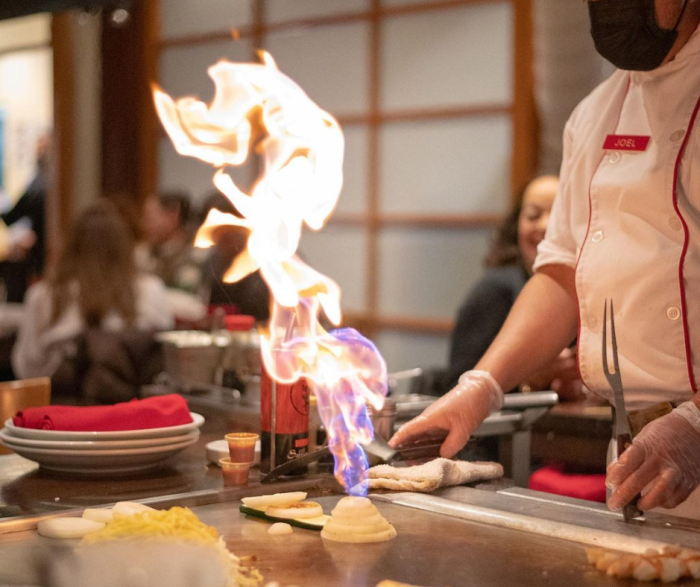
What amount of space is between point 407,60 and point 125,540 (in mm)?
4896

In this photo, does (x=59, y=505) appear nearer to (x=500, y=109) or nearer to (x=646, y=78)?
(x=646, y=78)

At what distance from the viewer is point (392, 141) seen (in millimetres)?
5867

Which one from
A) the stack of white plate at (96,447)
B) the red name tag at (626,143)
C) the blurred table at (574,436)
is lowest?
the blurred table at (574,436)

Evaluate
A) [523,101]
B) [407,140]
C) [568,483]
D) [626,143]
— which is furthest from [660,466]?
[407,140]

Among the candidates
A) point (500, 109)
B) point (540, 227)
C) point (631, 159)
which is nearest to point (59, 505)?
point (631, 159)

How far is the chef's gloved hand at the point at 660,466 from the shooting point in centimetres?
142

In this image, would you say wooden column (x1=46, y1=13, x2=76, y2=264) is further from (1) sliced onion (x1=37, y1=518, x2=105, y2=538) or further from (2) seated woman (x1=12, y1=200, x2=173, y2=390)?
(1) sliced onion (x1=37, y1=518, x2=105, y2=538)

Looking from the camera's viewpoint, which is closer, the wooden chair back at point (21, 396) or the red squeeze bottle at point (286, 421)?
the red squeeze bottle at point (286, 421)

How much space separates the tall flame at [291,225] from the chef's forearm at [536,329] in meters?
0.29

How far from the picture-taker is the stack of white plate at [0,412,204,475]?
1661 millimetres

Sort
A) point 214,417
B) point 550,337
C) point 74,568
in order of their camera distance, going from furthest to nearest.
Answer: point 214,417 < point 550,337 < point 74,568

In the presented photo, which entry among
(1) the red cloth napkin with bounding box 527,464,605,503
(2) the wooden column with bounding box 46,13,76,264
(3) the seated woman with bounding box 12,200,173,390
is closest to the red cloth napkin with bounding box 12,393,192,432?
(1) the red cloth napkin with bounding box 527,464,605,503

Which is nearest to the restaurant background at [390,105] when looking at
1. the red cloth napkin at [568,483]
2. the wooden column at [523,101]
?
the wooden column at [523,101]

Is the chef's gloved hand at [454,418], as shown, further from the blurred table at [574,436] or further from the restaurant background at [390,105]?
the restaurant background at [390,105]
